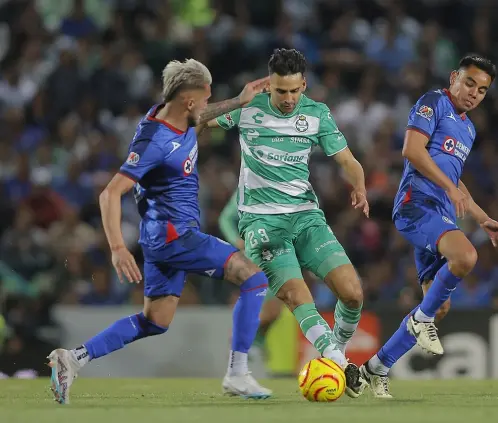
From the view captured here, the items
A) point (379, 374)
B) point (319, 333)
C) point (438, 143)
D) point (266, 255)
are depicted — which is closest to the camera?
point (319, 333)

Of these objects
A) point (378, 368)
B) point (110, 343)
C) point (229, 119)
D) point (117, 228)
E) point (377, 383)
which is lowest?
point (377, 383)

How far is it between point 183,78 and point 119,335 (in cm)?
189

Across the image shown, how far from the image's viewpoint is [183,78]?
7914 millimetres

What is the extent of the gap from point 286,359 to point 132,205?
3274 millimetres

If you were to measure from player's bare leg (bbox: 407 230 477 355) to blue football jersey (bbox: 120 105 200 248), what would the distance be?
1.88 m

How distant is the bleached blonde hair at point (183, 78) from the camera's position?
7.91m

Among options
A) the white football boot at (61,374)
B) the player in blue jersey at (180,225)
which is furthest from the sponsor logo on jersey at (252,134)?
the white football boot at (61,374)

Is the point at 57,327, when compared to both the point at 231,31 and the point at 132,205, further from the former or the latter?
the point at 231,31

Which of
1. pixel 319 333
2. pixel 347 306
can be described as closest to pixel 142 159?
pixel 319 333

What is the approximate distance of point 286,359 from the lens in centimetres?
1314

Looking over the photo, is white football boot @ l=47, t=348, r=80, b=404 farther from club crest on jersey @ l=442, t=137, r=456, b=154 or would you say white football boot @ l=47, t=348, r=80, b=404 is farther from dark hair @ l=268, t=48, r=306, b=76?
club crest on jersey @ l=442, t=137, r=456, b=154

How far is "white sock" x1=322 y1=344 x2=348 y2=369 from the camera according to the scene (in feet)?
26.0

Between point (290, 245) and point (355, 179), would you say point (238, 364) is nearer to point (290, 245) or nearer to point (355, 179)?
point (290, 245)

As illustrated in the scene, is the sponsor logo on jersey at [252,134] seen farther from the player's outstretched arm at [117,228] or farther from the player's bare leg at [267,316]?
the player's bare leg at [267,316]
